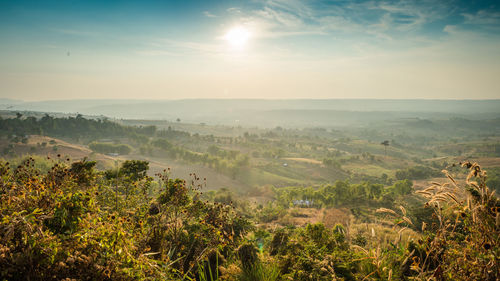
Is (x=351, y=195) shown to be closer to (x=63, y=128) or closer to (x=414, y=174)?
(x=414, y=174)

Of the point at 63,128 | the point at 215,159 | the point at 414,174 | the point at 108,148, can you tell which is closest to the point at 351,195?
the point at 215,159

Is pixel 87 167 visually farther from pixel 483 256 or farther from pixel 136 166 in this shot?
pixel 483 256

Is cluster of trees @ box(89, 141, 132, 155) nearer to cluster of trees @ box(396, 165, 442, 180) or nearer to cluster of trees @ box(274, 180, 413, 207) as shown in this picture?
cluster of trees @ box(274, 180, 413, 207)

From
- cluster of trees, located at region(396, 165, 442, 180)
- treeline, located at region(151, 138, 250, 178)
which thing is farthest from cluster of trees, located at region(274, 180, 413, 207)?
cluster of trees, located at region(396, 165, 442, 180)

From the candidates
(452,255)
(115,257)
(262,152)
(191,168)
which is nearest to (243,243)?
(115,257)

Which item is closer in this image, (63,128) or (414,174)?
(414,174)

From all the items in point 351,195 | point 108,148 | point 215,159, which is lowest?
point 215,159

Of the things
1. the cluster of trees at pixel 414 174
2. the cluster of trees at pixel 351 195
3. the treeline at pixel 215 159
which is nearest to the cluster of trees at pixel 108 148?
the treeline at pixel 215 159

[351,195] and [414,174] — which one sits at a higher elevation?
[351,195]
